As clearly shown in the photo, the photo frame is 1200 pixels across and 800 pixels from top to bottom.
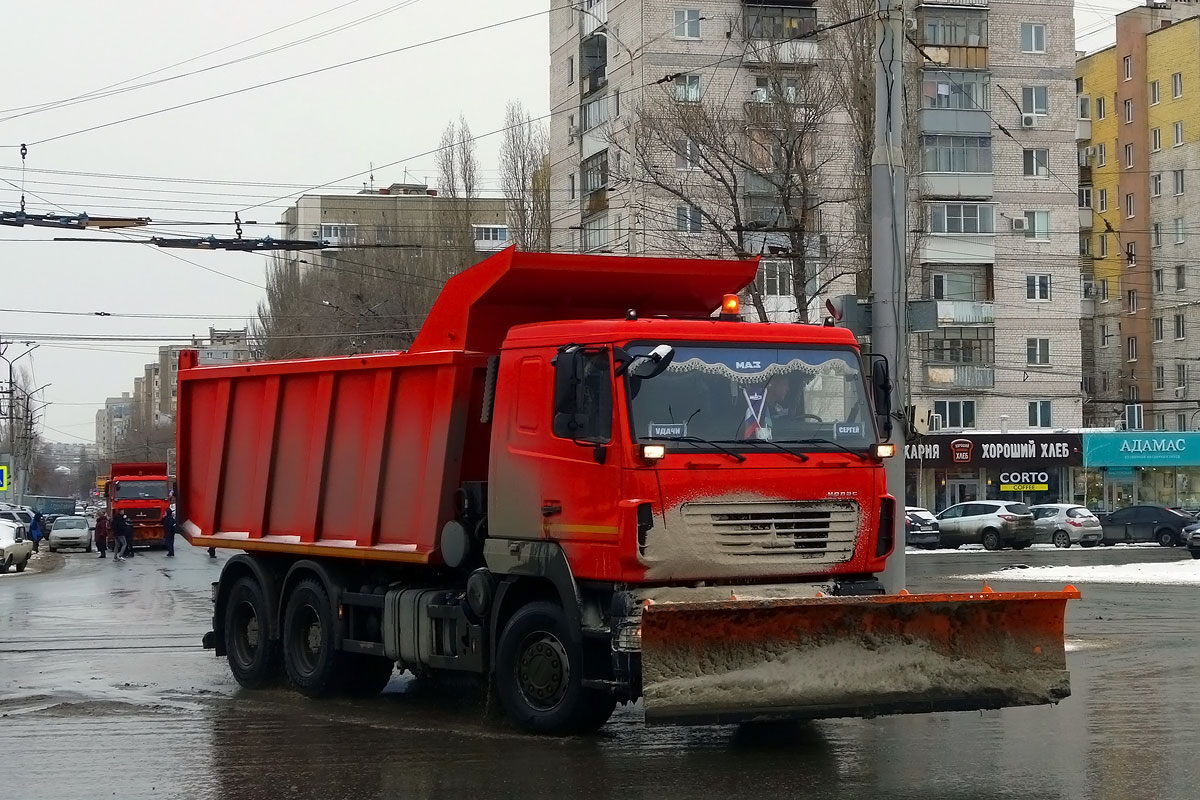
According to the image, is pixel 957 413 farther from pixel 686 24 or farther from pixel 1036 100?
pixel 686 24

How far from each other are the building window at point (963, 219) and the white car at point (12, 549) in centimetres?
3371

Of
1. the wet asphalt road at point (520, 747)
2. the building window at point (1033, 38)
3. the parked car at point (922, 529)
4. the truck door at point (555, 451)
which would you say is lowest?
the wet asphalt road at point (520, 747)

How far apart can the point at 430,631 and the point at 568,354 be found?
2.75 metres

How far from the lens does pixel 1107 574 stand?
1240 inches

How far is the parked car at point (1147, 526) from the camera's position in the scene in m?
49.4

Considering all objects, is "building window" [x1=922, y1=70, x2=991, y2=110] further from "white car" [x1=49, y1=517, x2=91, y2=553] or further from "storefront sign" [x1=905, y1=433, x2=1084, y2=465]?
"white car" [x1=49, y1=517, x2=91, y2=553]

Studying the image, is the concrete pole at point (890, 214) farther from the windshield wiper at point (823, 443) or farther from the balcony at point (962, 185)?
the balcony at point (962, 185)

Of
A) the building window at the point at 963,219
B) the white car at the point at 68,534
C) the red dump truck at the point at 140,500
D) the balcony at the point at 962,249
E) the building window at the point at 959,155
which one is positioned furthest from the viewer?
the white car at the point at 68,534

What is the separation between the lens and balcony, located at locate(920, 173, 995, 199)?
57031 mm

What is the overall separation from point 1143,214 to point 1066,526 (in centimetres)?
2881

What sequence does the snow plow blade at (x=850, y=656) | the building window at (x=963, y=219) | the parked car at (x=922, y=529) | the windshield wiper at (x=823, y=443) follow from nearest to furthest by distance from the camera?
the snow plow blade at (x=850, y=656) → the windshield wiper at (x=823, y=443) → the parked car at (x=922, y=529) → the building window at (x=963, y=219)

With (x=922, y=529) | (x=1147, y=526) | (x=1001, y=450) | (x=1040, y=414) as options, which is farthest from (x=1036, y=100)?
(x=922, y=529)

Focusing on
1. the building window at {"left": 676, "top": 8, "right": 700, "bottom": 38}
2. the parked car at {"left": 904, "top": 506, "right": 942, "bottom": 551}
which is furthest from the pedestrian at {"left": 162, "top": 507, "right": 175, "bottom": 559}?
the building window at {"left": 676, "top": 8, "right": 700, "bottom": 38}

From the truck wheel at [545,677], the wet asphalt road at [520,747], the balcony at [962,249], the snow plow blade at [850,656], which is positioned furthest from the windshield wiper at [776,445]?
the balcony at [962,249]
